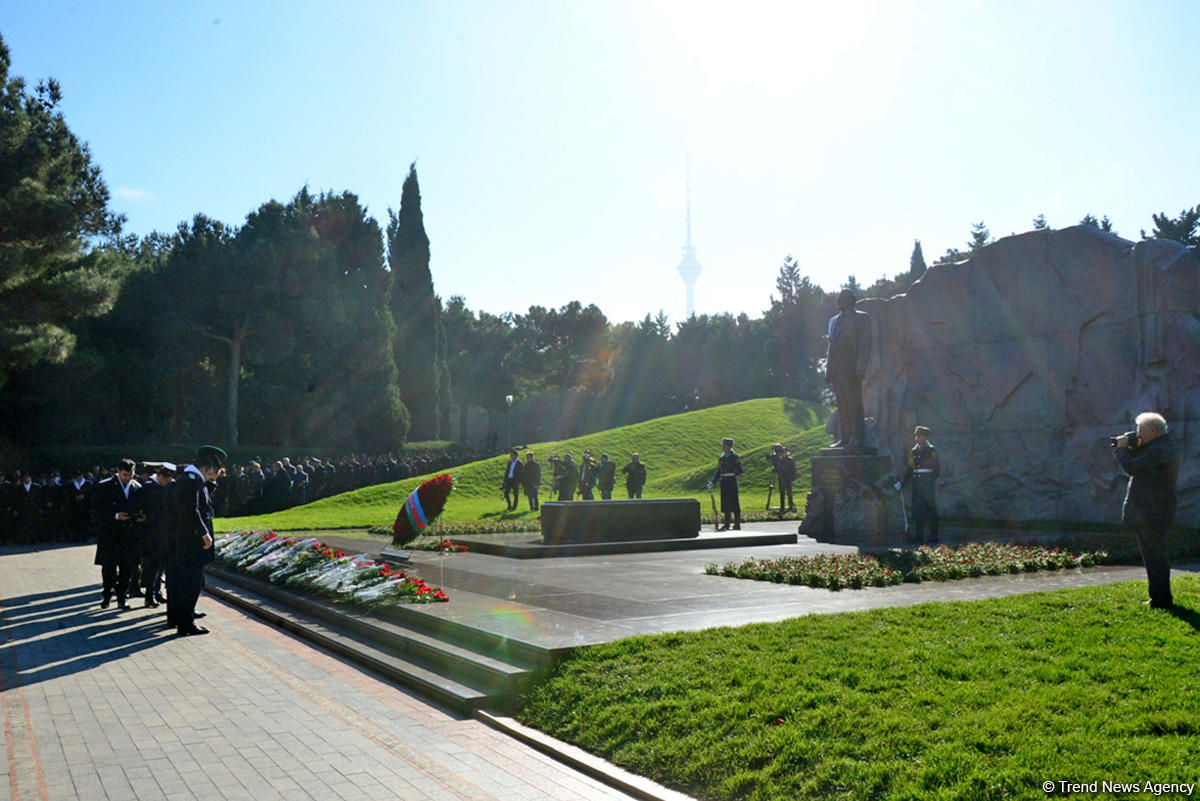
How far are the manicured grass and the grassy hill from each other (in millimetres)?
18418

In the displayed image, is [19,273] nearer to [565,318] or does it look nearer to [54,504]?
[54,504]

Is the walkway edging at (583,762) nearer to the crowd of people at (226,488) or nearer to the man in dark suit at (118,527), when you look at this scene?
the man in dark suit at (118,527)

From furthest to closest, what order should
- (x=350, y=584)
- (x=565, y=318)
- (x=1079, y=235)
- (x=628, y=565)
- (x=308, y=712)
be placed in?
(x=565, y=318) → (x=1079, y=235) → (x=628, y=565) → (x=350, y=584) → (x=308, y=712)

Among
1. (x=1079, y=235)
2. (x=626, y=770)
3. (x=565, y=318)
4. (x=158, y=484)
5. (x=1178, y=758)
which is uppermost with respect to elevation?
(x=565, y=318)

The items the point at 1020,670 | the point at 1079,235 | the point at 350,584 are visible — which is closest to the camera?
the point at 1020,670

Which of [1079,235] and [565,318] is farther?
[565,318]

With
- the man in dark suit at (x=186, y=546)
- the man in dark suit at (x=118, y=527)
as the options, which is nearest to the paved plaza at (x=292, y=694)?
the man in dark suit at (x=186, y=546)

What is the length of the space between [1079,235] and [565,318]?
174 ft

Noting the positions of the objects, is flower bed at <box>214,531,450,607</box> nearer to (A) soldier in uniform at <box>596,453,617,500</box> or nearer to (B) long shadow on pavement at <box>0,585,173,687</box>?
(B) long shadow on pavement at <box>0,585,173,687</box>

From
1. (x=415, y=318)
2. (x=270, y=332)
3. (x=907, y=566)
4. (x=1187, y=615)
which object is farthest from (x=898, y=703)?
(x=415, y=318)

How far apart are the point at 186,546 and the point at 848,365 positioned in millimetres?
11116

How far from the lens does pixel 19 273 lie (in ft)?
73.7

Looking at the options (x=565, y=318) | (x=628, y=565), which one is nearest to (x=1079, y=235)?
(x=628, y=565)

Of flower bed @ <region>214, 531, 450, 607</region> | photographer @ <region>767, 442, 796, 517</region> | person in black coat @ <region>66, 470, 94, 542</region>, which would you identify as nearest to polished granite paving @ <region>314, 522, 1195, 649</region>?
flower bed @ <region>214, 531, 450, 607</region>
